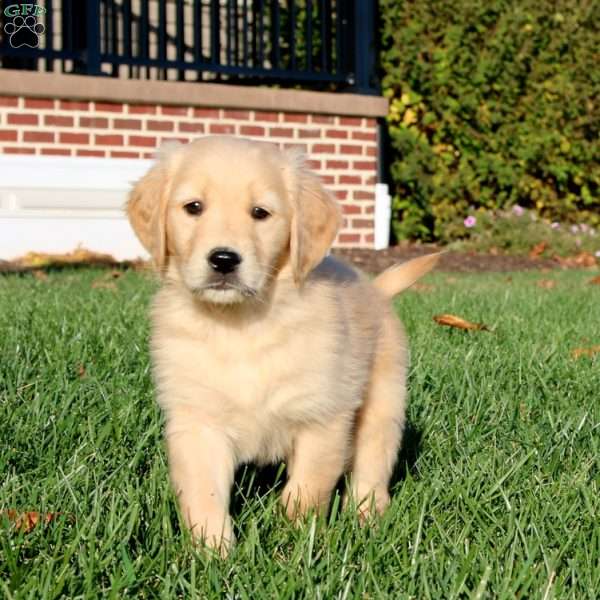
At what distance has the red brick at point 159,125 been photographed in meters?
8.86

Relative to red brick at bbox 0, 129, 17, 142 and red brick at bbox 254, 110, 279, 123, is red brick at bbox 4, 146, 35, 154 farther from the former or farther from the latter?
red brick at bbox 254, 110, 279, 123

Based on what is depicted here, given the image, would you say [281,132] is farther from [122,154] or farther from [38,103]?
[38,103]

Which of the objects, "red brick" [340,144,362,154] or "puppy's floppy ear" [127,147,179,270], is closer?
"puppy's floppy ear" [127,147,179,270]

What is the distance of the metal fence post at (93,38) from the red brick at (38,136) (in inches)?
30.9

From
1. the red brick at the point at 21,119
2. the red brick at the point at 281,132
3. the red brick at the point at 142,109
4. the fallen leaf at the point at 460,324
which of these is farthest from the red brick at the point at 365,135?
the fallen leaf at the point at 460,324

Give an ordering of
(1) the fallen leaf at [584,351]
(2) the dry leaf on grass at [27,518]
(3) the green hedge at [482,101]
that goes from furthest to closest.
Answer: (3) the green hedge at [482,101]
(1) the fallen leaf at [584,351]
(2) the dry leaf on grass at [27,518]

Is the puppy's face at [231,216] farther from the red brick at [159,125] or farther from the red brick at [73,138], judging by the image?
the red brick at [159,125]

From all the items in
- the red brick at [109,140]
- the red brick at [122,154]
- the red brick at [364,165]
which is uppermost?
the red brick at [109,140]

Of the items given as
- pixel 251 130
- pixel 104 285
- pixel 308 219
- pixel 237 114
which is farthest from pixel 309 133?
pixel 308 219

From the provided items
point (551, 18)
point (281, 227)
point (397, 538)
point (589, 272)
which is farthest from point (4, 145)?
point (397, 538)

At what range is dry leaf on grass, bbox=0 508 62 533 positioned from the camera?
2.12 m

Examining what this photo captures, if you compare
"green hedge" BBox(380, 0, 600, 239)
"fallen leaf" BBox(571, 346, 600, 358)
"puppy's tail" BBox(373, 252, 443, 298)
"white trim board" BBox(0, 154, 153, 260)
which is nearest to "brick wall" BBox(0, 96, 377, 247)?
"white trim board" BBox(0, 154, 153, 260)

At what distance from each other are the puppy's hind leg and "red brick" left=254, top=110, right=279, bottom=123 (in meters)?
6.57

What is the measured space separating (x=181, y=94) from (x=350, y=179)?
1.77m
